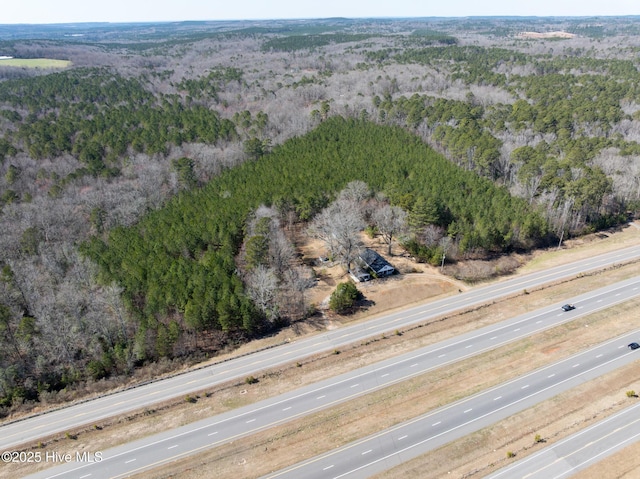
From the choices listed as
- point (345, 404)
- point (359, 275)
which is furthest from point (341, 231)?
point (345, 404)

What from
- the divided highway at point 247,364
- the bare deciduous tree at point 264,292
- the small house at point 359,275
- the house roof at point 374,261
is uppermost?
the bare deciduous tree at point 264,292

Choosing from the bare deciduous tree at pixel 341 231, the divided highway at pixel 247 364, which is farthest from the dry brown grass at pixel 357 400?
the bare deciduous tree at pixel 341 231

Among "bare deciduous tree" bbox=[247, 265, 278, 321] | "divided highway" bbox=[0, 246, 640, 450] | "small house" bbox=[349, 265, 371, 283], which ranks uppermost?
"bare deciduous tree" bbox=[247, 265, 278, 321]

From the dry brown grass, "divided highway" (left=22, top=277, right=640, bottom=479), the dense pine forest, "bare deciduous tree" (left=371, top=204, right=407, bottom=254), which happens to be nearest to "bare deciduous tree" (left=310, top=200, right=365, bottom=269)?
the dense pine forest

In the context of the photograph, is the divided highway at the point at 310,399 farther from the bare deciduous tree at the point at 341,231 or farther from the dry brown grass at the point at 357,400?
the bare deciduous tree at the point at 341,231

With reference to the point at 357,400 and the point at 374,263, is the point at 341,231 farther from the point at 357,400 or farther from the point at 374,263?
the point at 357,400

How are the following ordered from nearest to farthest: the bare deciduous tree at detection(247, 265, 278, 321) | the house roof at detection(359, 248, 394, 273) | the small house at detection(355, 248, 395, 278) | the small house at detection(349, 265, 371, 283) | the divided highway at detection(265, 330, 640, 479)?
Result: the divided highway at detection(265, 330, 640, 479) < the bare deciduous tree at detection(247, 265, 278, 321) < the small house at detection(349, 265, 371, 283) < the small house at detection(355, 248, 395, 278) < the house roof at detection(359, 248, 394, 273)

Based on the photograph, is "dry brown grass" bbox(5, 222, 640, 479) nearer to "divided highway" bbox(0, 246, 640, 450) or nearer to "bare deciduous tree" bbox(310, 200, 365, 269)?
"divided highway" bbox(0, 246, 640, 450)
